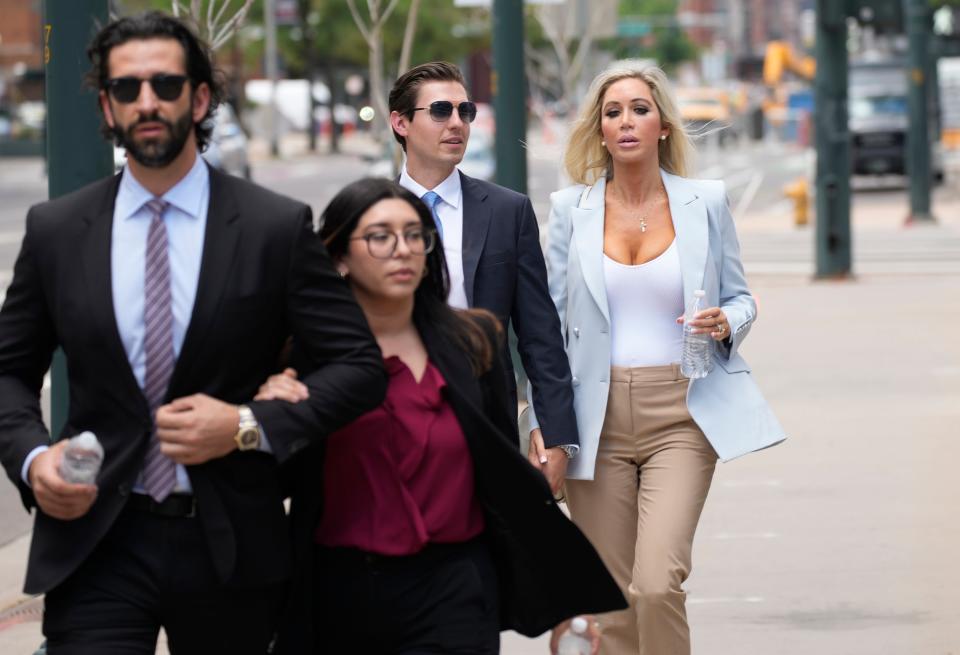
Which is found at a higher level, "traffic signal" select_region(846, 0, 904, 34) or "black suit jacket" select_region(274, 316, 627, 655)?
"traffic signal" select_region(846, 0, 904, 34)

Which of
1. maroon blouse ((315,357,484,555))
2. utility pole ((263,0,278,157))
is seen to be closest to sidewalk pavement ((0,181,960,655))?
maroon blouse ((315,357,484,555))

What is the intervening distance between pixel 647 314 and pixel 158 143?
206 centimetres

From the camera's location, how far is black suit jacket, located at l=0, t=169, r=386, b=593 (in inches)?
134

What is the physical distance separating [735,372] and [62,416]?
7.59 ft

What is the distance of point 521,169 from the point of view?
11938 millimetres

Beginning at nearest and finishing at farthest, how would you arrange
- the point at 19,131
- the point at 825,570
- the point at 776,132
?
the point at 825,570
the point at 19,131
the point at 776,132

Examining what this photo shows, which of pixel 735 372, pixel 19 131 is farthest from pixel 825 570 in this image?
pixel 19 131

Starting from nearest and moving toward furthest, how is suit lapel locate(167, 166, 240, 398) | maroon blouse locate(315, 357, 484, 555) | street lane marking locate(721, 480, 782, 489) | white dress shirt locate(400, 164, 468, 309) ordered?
suit lapel locate(167, 166, 240, 398), maroon blouse locate(315, 357, 484, 555), white dress shirt locate(400, 164, 468, 309), street lane marking locate(721, 480, 782, 489)

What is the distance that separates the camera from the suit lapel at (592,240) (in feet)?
17.0

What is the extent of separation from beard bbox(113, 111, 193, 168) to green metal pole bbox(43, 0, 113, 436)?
2600 mm

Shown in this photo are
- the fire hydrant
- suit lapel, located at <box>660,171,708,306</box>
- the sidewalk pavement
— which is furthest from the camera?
the fire hydrant

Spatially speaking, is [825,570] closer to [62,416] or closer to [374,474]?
[62,416]

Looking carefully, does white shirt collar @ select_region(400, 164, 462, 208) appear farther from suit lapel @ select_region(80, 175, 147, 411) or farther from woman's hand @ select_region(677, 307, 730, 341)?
suit lapel @ select_region(80, 175, 147, 411)

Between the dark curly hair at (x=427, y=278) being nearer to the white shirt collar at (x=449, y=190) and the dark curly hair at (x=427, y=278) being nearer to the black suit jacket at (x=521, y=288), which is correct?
the black suit jacket at (x=521, y=288)
